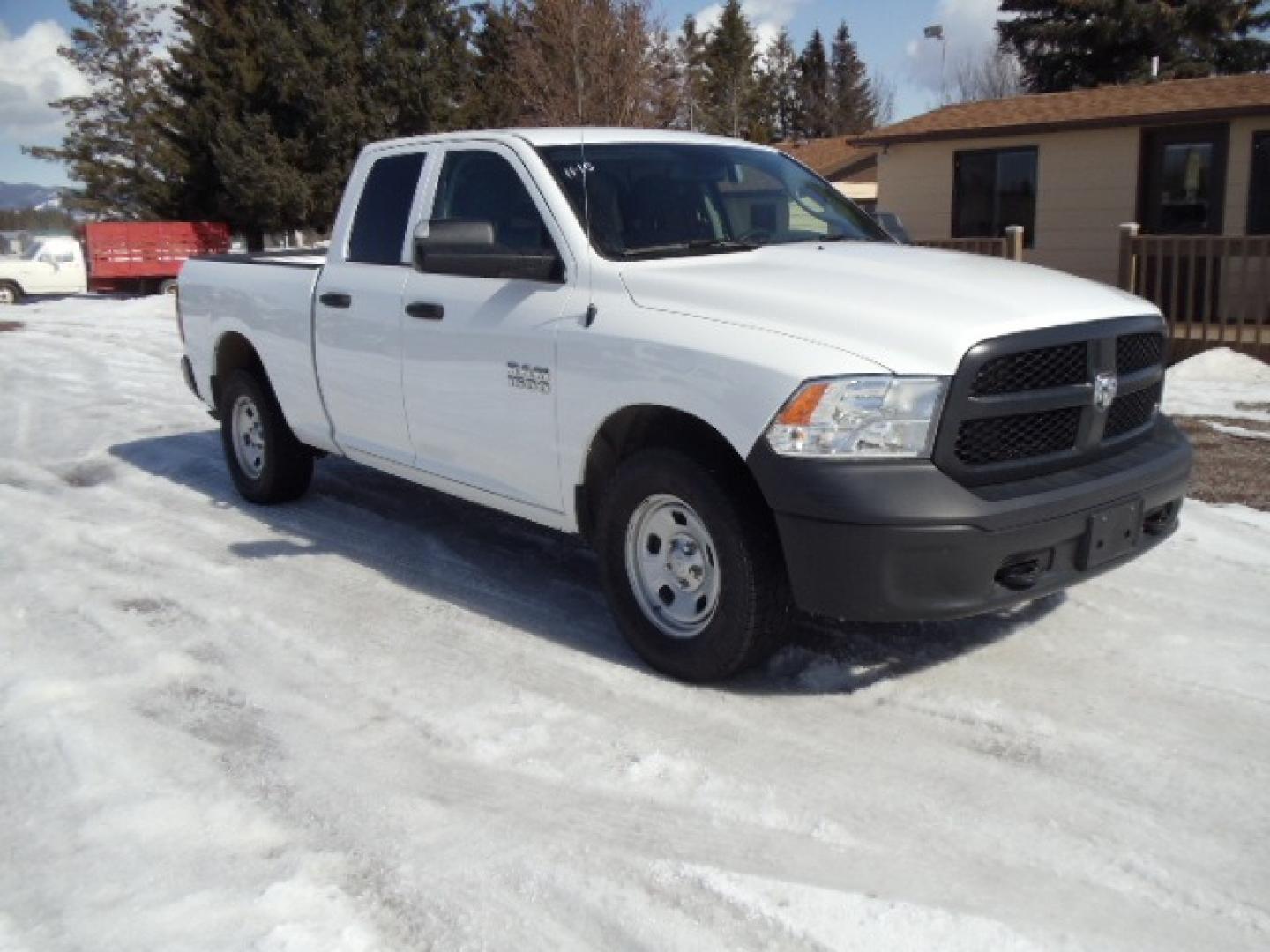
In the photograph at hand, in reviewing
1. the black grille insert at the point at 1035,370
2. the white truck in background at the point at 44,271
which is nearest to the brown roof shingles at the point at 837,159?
the white truck in background at the point at 44,271

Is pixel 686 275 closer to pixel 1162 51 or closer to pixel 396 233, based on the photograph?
pixel 396 233

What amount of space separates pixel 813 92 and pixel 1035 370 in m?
69.9

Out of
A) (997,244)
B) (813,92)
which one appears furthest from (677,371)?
(813,92)

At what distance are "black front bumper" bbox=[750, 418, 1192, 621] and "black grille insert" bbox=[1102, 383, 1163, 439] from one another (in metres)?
0.35

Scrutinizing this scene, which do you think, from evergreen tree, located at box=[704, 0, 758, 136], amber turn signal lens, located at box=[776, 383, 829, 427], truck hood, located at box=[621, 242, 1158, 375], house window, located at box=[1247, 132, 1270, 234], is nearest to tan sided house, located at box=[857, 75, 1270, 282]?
house window, located at box=[1247, 132, 1270, 234]

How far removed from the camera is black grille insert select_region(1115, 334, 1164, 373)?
4.05 metres

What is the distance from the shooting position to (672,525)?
414cm

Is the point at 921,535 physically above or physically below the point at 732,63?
below

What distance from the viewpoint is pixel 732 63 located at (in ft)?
196

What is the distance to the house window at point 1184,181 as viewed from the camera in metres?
15.3

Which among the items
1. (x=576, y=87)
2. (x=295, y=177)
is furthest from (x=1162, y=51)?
(x=295, y=177)

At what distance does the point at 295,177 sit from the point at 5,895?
111 feet

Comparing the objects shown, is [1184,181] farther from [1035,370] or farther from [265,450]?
[1035,370]

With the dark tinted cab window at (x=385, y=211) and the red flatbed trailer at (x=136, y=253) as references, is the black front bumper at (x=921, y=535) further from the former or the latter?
the red flatbed trailer at (x=136, y=253)
